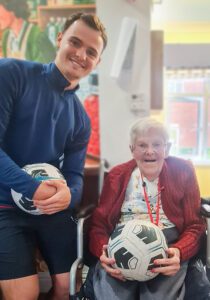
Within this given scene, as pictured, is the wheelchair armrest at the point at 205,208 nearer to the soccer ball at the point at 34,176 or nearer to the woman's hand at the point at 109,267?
the woman's hand at the point at 109,267

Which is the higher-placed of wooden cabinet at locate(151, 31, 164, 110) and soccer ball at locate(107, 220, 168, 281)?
wooden cabinet at locate(151, 31, 164, 110)

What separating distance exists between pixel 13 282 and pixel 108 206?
0.54 m

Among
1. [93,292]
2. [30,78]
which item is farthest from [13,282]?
[30,78]

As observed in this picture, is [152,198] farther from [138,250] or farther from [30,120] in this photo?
[30,120]

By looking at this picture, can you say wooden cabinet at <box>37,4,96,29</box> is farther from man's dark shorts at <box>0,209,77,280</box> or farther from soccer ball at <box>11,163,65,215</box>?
man's dark shorts at <box>0,209,77,280</box>

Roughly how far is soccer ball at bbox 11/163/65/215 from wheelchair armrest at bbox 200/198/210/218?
0.67 m

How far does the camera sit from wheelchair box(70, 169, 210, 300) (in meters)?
1.25

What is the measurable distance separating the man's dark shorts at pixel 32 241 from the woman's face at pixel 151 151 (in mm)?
459

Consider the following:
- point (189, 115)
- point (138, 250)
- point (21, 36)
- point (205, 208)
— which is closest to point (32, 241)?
point (138, 250)

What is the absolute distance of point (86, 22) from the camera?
1455 millimetres

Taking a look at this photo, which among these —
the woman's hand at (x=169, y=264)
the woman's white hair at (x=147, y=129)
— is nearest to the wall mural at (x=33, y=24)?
the woman's white hair at (x=147, y=129)

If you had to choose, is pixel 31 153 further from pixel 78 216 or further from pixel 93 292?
pixel 93 292

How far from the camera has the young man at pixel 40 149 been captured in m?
1.35

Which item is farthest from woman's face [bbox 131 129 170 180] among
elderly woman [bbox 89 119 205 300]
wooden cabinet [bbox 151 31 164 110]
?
wooden cabinet [bbox 151 31 164 110]
